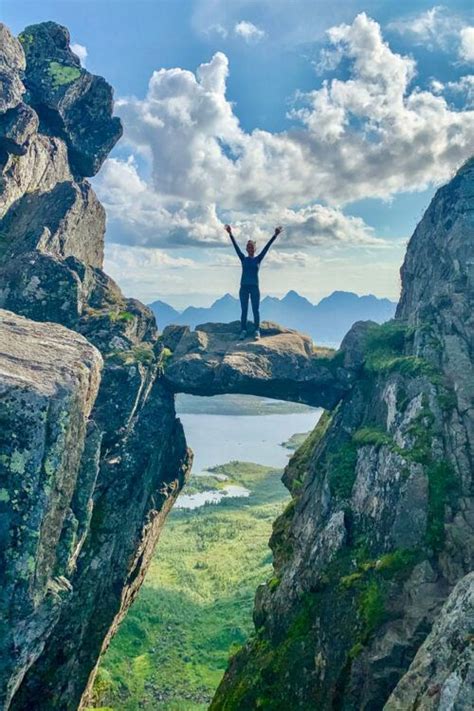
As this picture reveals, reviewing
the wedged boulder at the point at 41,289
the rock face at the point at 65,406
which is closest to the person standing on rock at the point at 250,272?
the rock face at the point at 65,406

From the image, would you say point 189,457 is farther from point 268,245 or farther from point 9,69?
point 9,69

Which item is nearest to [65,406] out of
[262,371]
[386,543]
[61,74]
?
[386,543]

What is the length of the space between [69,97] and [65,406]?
28.5 m

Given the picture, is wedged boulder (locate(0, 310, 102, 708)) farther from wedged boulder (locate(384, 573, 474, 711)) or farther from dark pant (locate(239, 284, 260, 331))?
dark pant (locate(239, 284, 260, 331))

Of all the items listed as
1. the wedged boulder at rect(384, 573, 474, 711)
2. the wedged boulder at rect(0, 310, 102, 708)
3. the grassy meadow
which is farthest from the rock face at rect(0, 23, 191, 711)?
the wedged boulder at rect(384, 573, 474, 711)

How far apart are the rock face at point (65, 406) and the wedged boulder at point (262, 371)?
1.66 m

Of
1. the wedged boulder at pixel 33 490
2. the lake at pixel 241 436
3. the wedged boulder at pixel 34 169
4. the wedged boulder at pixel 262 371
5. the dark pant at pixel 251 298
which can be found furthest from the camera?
the lake at pixel 241 436

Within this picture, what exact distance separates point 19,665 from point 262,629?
397 inches

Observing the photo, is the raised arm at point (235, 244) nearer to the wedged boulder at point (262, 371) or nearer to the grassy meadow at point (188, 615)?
the wedged boulder at point (262, 371)

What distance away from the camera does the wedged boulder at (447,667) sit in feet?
28.6

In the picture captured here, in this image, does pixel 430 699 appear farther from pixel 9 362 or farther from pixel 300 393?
pixel 300 393

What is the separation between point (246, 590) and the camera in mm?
42188

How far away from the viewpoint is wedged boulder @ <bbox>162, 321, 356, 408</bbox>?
90.0 feet

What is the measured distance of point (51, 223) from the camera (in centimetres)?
2867
